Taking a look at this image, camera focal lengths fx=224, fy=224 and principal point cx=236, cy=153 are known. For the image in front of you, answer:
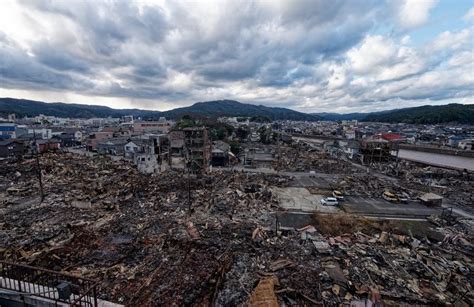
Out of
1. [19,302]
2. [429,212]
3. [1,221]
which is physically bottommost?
[429,212]

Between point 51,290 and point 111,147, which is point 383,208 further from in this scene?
point 111,147

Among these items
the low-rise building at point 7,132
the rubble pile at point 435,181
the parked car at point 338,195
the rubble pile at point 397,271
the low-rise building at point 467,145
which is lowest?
the rubble pile at point 435,181

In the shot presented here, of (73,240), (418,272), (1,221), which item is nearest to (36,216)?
(1,221)

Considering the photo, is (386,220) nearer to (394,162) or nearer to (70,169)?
(394,162)

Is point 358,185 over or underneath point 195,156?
underneath

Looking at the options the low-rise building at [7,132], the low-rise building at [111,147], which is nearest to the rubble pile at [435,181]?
the low-rise building at [111,147]

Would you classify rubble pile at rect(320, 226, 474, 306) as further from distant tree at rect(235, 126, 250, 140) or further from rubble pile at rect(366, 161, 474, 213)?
distant tree at rect(235, 126, 250, 140)

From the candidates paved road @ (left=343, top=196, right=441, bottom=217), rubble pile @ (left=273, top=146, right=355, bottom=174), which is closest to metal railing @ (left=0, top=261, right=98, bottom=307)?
paved road @ (left=343, top=196, right=441, bottom=217)

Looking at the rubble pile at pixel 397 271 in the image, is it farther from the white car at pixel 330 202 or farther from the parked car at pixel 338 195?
the parked car at pixel 338 195
